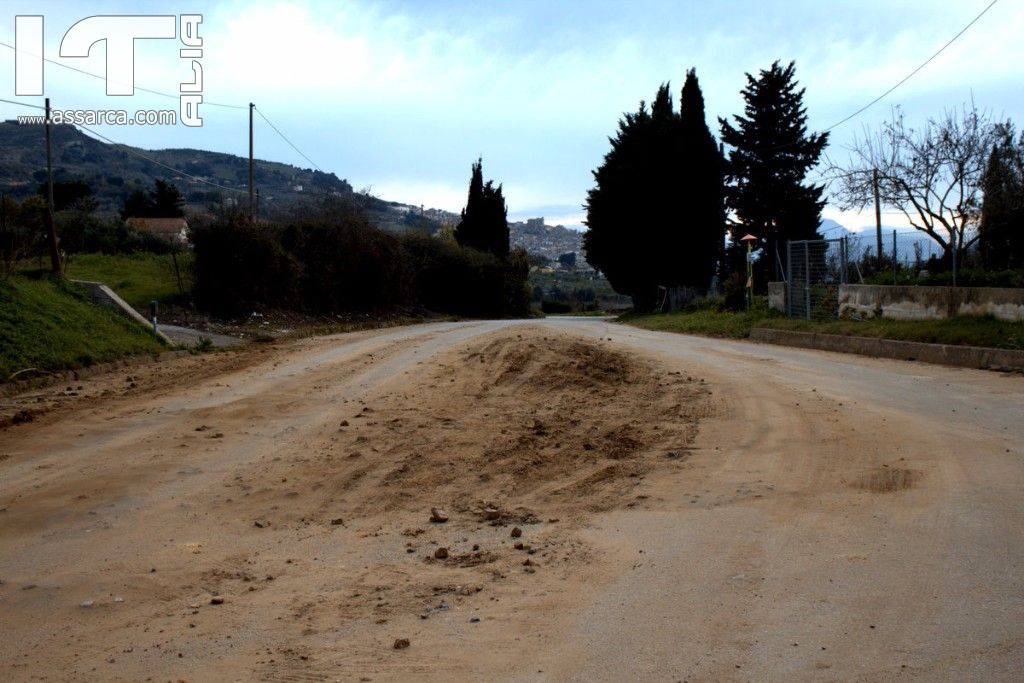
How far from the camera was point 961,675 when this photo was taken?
3811 mm

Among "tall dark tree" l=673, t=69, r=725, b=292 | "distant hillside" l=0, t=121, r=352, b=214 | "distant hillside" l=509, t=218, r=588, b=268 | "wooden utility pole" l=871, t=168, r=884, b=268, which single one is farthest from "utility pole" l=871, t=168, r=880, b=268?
"distant hillside" l=509, t=218, r=588, b=268

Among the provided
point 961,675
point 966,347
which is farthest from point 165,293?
point 961,675

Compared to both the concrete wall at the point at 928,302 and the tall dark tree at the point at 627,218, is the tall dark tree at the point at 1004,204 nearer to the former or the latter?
the concrete wall at the point at 928,302

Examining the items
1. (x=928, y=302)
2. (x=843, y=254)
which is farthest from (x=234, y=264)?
(x=928, y=302)

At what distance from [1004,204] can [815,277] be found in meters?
4.88

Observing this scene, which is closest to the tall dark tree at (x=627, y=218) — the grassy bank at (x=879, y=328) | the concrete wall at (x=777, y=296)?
the grassy bank at (x=879, y=328)

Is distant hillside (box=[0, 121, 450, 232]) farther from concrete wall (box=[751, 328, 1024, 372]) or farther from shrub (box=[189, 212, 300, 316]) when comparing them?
concrete wall (box=[751, 328, 1024, 372])

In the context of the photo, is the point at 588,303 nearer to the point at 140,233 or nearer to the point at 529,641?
the point at 140,233

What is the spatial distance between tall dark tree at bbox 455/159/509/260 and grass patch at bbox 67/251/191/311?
1181 inches

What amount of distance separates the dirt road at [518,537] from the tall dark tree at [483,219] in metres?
50.0

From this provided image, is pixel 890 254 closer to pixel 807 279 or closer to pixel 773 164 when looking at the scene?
Answer: pixel 807 279

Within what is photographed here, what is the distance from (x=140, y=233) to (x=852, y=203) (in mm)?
28900

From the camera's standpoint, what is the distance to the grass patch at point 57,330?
45.7 ft

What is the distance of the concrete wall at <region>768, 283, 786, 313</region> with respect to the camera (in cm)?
2666
